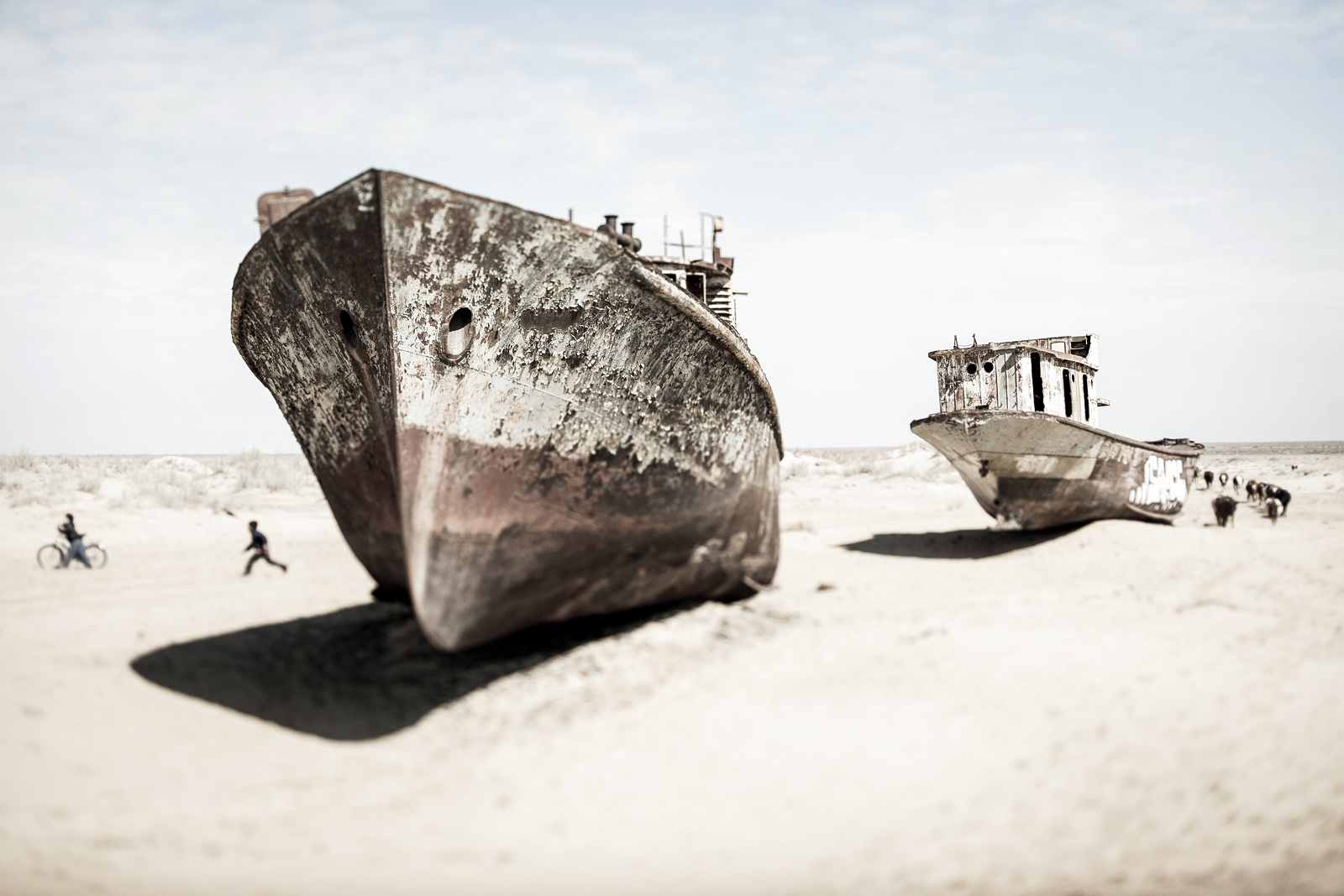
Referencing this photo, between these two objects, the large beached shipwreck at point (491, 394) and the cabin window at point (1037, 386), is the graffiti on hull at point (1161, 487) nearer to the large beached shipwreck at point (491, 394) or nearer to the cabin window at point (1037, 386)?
the cabin window at point (1037, 386)

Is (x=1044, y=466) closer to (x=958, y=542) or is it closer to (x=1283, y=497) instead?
(x=958, y=542)

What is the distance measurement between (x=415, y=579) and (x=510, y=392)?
1.30 m

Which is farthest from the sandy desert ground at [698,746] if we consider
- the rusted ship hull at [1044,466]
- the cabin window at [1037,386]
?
the cabin window at [1037,386]

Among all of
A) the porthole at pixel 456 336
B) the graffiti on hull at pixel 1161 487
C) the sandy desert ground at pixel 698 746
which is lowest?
the sandy desert ground at pixel 698 746

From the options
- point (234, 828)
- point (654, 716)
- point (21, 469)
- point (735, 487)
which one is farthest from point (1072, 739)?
point (21, 469)

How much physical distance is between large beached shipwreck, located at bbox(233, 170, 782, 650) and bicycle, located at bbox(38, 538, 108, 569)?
4410mm

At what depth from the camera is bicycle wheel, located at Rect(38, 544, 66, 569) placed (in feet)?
30.3

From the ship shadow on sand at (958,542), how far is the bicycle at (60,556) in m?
8.99

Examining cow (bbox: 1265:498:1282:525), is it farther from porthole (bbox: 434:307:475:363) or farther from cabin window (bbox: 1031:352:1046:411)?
porthole (bbox: 434:307:475:363)

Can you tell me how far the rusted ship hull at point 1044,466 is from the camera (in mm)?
10773

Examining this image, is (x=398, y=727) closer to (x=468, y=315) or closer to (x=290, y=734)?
(x=290, y=734)

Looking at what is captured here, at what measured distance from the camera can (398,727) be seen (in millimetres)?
5023

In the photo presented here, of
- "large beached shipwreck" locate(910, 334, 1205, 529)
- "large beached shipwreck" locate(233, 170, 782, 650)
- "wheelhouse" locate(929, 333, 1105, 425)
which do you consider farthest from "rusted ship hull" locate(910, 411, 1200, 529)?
"large beached shipwreck" locate(233, 170, 782, 650)

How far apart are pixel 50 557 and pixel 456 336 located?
25.4 feet
